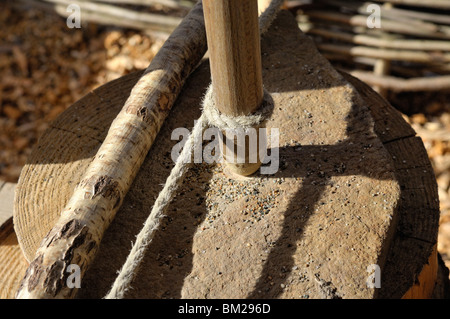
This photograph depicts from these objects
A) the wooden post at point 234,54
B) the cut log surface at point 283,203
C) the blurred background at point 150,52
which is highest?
the wooden post at point 234,54

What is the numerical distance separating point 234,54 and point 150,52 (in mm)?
2834

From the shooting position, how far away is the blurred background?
11.2 ft

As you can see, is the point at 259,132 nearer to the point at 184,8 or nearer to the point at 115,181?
the point at 115,181

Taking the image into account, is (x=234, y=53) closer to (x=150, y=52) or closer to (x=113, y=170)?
(x=113, y=170)

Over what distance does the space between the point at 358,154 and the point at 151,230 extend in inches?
29.5

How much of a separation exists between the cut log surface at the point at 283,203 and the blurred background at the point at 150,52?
1.43 meters

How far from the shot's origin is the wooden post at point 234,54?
1.32 metres

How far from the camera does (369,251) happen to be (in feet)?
4.74

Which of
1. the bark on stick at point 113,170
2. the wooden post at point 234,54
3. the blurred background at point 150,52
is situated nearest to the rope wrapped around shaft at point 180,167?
the wooden post at point 234,54

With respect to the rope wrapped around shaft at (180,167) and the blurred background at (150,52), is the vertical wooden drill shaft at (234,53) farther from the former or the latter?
the blurred background at (150,52)

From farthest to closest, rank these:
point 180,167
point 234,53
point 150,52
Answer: point 150,52 < point 180,167 < point 234,53

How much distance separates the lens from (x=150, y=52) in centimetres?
409

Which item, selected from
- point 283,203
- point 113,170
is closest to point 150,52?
point 113,170

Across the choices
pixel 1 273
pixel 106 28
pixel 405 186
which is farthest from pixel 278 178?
pixel 106 28
